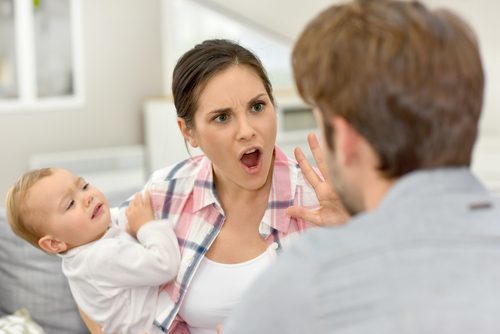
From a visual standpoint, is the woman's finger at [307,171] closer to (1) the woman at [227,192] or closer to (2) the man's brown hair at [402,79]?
(1) the woman at [227,192]

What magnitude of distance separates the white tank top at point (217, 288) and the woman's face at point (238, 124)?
0.20 meters

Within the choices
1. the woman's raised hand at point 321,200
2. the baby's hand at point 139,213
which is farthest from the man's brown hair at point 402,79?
the baby's hand at point 139,213

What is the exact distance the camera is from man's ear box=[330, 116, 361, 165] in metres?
0.99

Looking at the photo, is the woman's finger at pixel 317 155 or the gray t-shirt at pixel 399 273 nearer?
the gray t-shirt at pixel 399 273

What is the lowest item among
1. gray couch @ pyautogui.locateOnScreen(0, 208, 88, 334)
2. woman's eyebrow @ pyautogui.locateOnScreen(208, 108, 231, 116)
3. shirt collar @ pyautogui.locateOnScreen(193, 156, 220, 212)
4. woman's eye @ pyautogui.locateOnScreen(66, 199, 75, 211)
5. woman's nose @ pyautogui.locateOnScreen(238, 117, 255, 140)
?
gray couch @ pyautogui.locateOnScreen(0, 208, 88, 334)

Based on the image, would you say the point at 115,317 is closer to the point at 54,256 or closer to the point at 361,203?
the point at 54,256

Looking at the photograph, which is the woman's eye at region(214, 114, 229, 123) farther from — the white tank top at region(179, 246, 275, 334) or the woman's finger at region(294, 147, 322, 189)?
the white tank top at region(179, 246, 275, 334)

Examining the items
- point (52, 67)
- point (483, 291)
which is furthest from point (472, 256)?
point (52, 67)

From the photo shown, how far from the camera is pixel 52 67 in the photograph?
4512 mm

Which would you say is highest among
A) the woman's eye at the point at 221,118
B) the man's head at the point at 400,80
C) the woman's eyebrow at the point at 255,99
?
the man's head at the point at 400,80

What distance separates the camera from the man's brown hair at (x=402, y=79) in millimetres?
936

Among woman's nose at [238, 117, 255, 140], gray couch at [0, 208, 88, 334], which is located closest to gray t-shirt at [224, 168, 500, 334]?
woman's nose at [238, 117, 255, 140]

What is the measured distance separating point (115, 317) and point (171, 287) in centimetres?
16

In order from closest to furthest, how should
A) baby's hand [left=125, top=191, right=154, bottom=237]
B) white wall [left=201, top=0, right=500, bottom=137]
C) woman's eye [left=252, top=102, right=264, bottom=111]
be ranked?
woman's eye [left=252, top=102, right=264, bottom=111]
baby's hand [left=125, top=191, right=154, bottom=237]
white wall [left=201, top=0, right=500, bottom=137]
